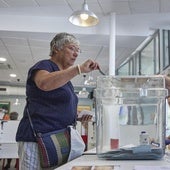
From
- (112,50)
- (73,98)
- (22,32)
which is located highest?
(22,32)

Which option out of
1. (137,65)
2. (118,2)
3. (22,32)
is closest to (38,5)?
(22,32)

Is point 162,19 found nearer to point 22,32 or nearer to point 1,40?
point 22,32

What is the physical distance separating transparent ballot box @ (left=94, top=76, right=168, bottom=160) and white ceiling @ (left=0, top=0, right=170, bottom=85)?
3.45 meters

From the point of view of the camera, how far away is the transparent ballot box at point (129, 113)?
1264 mm

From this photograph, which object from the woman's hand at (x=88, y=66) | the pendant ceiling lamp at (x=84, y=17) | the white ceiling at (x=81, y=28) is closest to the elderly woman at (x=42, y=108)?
the woman's hand at (x=88, y=66)

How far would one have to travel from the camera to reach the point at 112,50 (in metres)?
5.27

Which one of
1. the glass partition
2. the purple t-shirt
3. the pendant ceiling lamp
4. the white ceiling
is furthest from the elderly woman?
the glass partition

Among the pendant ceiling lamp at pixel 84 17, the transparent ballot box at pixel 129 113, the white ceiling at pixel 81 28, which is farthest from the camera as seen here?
the white ceiling at pixel 81 28

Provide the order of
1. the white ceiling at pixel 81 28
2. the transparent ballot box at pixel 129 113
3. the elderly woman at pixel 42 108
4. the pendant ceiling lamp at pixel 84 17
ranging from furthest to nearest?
the white ceiling at pixel 81 28 → the pendant ceiling lamp at pixel 84 17 → the elderly woman at pixel 42 108 → the transparent ballot box at pixel 129 113

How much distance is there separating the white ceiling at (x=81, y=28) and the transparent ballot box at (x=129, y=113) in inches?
136

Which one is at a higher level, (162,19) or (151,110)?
(162,19)

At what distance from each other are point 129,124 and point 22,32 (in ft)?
14.9

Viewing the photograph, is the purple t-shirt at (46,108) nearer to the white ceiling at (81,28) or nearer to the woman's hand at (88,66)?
the woman's hand at (88,66)

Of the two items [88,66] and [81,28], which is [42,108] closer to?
[88,66]
